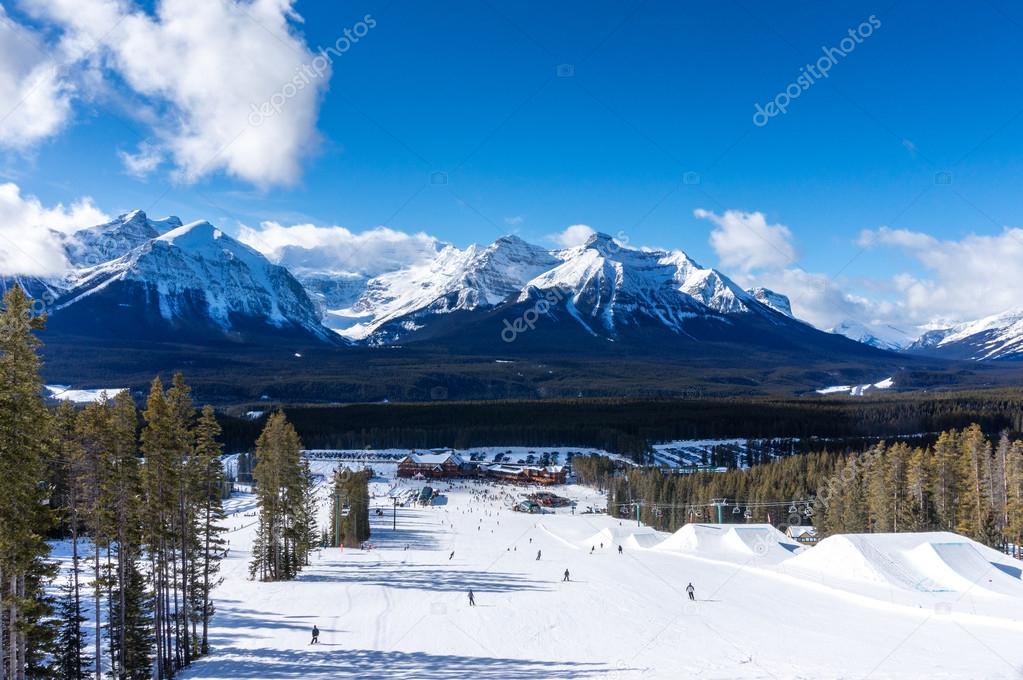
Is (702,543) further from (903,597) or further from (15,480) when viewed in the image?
(15,480)

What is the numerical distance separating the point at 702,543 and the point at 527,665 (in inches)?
1635

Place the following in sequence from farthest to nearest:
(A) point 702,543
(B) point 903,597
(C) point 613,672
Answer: (A) point 702,543, (B) point 903,597, (C) point 613,672

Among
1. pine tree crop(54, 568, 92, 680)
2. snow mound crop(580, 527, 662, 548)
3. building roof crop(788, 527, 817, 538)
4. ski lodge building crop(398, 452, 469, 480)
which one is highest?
pine tree crop(54, 568, 92, 680)

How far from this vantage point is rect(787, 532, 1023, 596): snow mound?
45125 mm

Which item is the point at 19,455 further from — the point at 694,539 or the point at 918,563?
the point at 694,539

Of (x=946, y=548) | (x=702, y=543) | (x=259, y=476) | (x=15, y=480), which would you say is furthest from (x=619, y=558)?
(x=15, y=480)

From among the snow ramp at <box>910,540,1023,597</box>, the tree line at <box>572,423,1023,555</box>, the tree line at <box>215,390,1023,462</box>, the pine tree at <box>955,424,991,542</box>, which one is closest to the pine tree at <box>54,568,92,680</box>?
the snow ramp at <box>910,540,1023,597</box>

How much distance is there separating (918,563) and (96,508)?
4626 cm

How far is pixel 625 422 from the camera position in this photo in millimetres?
192250

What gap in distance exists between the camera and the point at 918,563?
4794 centimetres

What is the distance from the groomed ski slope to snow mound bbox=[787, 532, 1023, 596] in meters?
0.16

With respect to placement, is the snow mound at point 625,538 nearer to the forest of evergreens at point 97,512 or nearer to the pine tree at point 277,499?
the pine tree at point 277,499

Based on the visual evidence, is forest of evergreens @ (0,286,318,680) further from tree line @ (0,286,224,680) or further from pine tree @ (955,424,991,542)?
pine tree @ (955,424,991,542)

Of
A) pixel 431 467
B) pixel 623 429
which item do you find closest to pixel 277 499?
pixel 431 467
